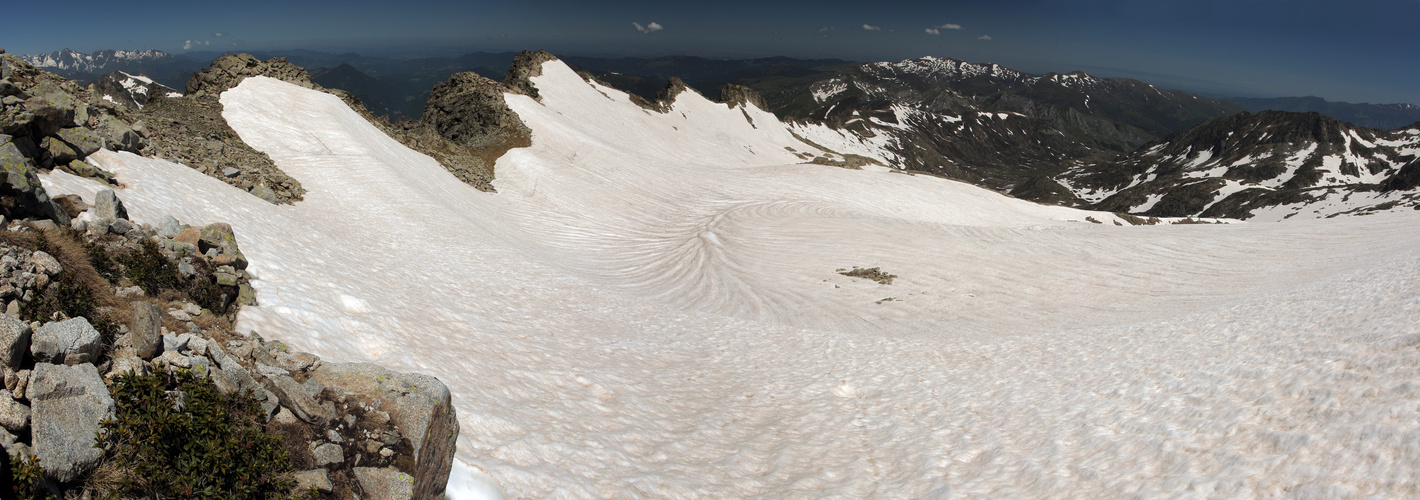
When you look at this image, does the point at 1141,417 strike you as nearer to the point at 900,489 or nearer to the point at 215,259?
the point at 900,489

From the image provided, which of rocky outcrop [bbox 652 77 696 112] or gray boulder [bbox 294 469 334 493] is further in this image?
rocky outcrop [bbox 652 77 696 112]

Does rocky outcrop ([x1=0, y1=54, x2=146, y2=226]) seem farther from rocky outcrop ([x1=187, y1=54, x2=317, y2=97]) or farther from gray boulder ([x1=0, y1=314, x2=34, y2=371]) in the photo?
rocky outcrop ([x1=187, y1=54, x2=317, y2=97])

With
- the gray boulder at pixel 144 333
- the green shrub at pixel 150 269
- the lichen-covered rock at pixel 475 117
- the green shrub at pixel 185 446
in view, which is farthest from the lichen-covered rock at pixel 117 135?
the lichen-covered rock at pixel 475 117

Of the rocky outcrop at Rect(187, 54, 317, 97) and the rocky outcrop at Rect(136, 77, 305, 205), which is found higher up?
the rocky outcrop at Rect(187, 54, 317, 97)

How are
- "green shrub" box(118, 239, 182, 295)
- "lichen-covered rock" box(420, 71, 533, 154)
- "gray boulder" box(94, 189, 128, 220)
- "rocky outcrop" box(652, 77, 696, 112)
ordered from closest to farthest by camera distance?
"green shrub" box(118, 239, 182, 295) → "gray boulder" box(94, 189, 128, 220) → "lichen-covered rock" box(420, 71, 533, 154) → "rocky outcrop" box(652, 77, 696, 112)

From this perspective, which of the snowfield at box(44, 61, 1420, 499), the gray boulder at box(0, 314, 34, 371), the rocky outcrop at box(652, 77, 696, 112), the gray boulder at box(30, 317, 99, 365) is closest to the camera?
the gray boulder at box(0, 314, 34, 371)

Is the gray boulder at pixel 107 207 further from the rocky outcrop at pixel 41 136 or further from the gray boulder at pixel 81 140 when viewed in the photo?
the gray boulder at pixel 81 140

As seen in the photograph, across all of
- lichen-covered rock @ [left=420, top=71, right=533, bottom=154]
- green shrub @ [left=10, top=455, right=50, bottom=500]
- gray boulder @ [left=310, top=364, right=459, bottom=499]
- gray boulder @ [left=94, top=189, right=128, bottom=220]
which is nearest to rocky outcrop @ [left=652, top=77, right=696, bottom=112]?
lichen-covered rock @ [left=420, top=71, right=533, bottom=154]
